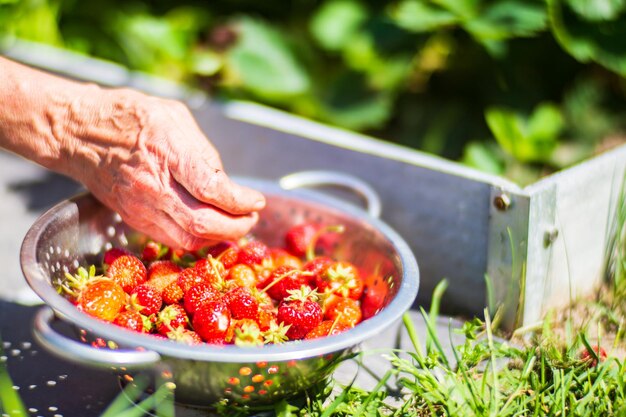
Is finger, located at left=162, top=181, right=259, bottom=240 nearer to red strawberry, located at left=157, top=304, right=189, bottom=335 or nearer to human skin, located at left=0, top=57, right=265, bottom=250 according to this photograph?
human skin, located at left=0, top=57, right=265, bottom=250

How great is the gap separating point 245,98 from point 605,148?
1.18 metres

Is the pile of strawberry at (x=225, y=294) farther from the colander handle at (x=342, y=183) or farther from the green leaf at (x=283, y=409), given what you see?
the colander handle at (x=342, y=183)

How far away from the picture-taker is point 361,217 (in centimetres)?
182

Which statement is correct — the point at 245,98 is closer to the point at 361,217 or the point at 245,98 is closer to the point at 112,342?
the point at 361,217

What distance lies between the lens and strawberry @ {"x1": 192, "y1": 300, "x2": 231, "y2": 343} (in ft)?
4.68

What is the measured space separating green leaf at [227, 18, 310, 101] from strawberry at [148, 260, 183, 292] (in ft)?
3.21

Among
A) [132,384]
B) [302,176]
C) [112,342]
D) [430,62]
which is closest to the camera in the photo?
[112,342]

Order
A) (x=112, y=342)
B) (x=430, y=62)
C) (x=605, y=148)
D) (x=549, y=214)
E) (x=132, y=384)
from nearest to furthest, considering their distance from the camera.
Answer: (x=112, y=342) < (x=132, y=384) < (x=549, y=214) < (x=605, y=148) < (x=430, y=62)

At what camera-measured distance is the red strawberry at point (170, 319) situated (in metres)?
1.43

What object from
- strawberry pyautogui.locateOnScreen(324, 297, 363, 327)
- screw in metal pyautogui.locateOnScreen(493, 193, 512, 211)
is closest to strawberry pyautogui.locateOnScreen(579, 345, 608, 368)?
screw in metal pyautogui.locateOnScreen(493, 193, 512, 211)

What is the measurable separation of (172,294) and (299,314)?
26 centimetres

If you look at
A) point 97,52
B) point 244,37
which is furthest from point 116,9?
point 244,37

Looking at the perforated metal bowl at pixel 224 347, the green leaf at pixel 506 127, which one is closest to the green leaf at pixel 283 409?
the perforated metal bowl at pixel 224 347

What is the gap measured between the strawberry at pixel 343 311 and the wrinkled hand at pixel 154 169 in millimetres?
242
